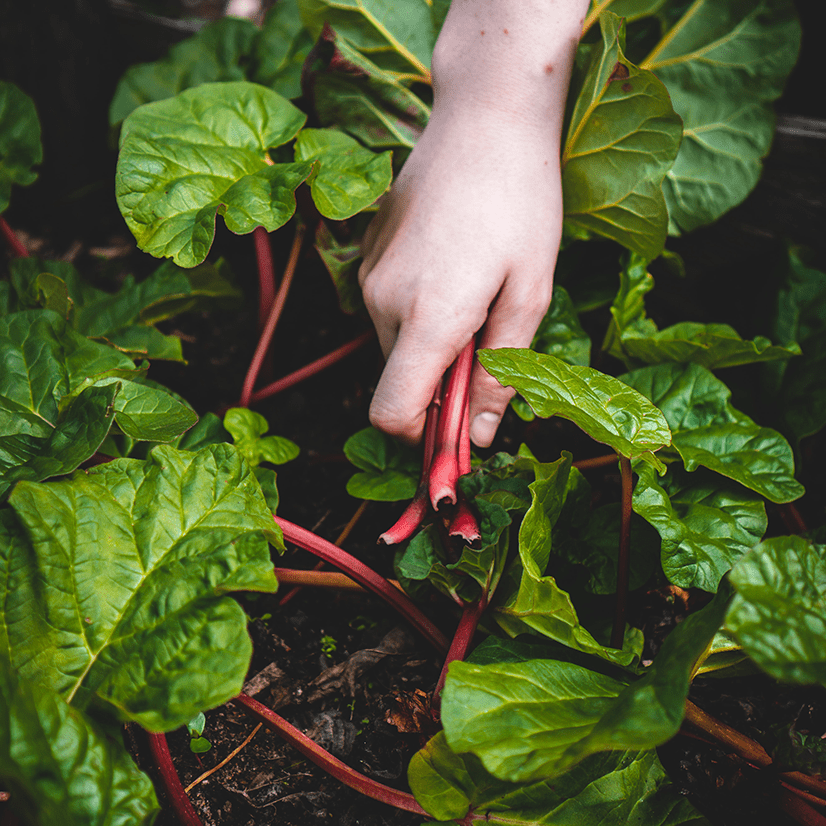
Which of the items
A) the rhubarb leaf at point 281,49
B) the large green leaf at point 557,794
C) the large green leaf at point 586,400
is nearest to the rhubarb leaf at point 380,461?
the large green leaf at point 586,400

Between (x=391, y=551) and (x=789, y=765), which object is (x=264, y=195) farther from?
(x=789, y=765)

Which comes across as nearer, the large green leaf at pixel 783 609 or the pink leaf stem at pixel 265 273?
the large green leaf at pixel 783 609

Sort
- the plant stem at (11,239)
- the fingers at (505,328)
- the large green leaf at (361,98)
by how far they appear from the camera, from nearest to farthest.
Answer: the fingers at (505,328) < the large green leaf at (361,98) < the plant stem at (11,239)

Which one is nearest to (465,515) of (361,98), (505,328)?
(505,328)

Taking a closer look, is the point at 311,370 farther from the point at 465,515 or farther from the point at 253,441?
the point at 465,515

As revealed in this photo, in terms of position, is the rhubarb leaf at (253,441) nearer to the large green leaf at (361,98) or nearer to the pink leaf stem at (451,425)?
the pink leaf stem at (451,425)

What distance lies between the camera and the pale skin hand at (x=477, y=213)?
3.44ft

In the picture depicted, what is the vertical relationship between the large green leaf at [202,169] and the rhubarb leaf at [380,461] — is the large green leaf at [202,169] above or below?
above

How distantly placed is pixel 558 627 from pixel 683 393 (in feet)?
1.84

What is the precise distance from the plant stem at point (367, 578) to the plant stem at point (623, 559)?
0.97 feet

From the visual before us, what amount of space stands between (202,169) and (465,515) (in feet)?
2.58

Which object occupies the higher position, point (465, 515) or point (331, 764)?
point (465, 515)

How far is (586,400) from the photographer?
0.93 m

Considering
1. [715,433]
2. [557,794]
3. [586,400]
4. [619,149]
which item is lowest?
[557,794]
